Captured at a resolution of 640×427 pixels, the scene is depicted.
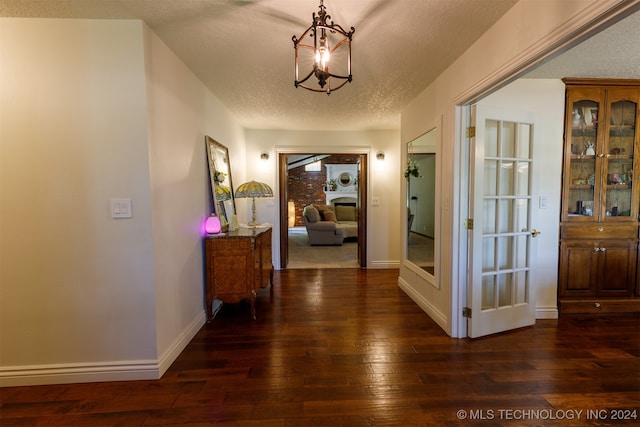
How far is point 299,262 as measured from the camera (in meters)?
5.11

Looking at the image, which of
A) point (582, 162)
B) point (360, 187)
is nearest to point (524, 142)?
point (582, 162)

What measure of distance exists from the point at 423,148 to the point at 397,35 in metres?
1.40

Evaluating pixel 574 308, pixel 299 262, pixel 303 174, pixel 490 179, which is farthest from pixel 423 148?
pixel 303 174

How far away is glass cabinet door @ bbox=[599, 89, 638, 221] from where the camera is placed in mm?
2680

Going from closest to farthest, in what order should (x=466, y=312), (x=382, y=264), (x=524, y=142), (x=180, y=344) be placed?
1. (x=180, y=344)
2. (x=466, y=312)
3. (x=524, y=142)
4. (x=382, y=264)

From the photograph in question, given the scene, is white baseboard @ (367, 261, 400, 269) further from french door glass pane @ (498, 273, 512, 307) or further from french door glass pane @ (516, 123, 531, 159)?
french door glass pane @ (516, 123, 531, 159)

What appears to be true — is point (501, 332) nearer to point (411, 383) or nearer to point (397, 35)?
point (411, 383)

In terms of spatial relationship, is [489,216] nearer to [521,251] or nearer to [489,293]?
[521,251]

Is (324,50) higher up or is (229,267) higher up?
(324,50)

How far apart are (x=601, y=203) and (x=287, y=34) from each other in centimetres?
333

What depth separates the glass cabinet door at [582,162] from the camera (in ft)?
8.77

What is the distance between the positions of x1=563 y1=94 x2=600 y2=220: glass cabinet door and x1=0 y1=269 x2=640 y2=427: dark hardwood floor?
1.12 m

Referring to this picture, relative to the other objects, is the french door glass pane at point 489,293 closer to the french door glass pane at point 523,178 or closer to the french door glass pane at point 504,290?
the french door glass pane at point 504,290

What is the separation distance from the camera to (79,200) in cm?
175
